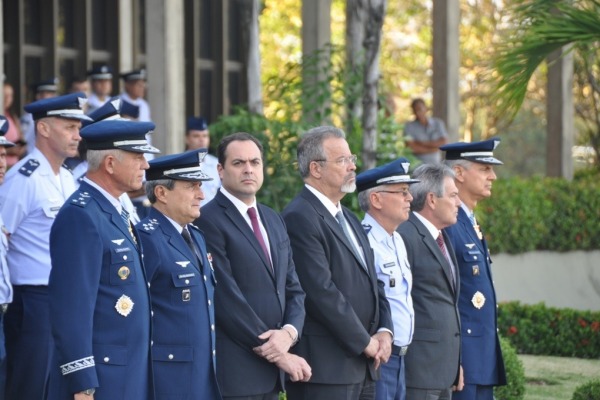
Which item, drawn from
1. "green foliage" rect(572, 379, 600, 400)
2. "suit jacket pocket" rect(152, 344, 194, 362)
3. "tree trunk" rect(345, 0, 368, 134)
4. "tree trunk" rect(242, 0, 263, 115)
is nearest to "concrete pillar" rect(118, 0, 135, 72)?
"tree trunk" rect(242, 0, 263, 115)

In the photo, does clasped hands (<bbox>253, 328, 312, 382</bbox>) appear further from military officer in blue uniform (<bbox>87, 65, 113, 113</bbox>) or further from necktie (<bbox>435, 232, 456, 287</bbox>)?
military officer in blue uniform (<bbox>87, 65, 113, 113</bbox>)

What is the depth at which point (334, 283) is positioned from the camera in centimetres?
677


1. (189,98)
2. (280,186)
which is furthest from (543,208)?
A: (280,186)

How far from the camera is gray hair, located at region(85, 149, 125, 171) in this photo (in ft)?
18.7

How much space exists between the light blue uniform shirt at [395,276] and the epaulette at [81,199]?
2.04 metres

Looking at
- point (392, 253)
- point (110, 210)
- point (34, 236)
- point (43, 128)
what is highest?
point (43, 128)

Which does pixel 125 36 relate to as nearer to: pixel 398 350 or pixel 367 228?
pixel 367 228

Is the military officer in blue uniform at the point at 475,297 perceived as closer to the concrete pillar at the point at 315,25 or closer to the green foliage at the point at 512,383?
the green foliage at the point at 512,383

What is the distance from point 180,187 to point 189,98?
418 inches

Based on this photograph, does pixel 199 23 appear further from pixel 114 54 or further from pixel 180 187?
pixel 180 187

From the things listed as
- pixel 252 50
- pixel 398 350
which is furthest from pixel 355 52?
pixel 398 350

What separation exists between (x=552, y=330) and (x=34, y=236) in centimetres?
723

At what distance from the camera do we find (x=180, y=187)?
6.14 m

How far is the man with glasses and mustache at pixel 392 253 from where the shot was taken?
7098 millimetres
